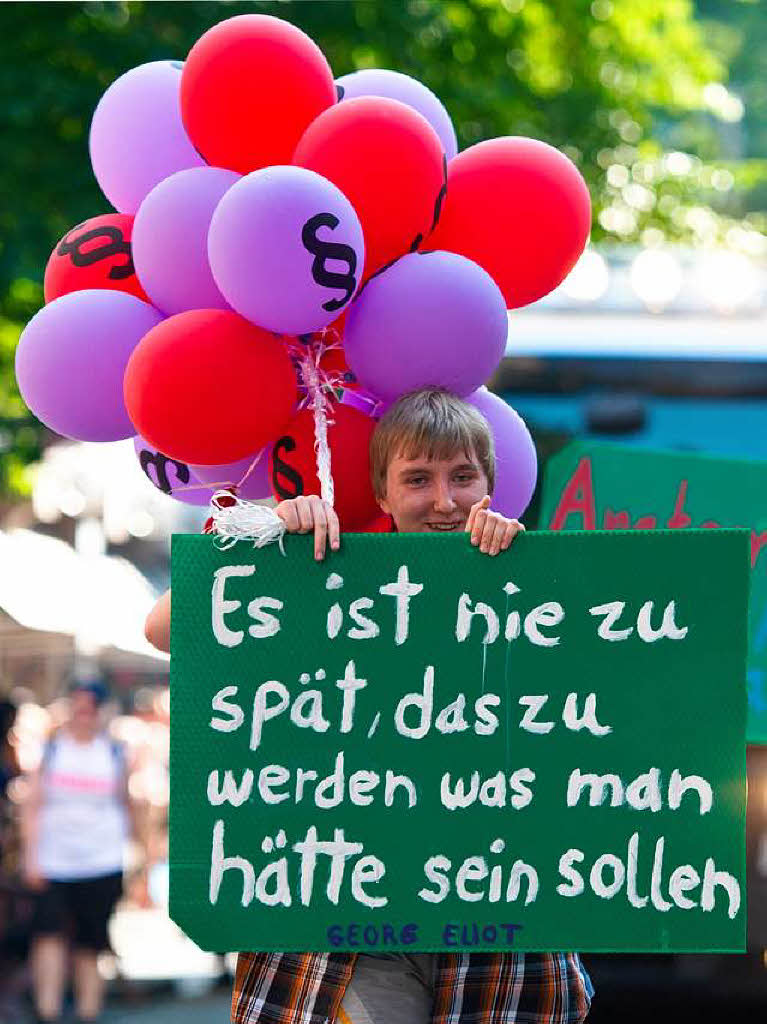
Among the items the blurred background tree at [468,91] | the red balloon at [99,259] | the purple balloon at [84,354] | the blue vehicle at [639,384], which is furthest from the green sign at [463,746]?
the blue vehicle at [639,384]

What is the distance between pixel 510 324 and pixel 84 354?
181 inches

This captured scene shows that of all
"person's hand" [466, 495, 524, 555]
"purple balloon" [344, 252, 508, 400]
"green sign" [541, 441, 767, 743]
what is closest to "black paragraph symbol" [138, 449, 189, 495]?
"purple balloon" [344, 252, 508, 400]

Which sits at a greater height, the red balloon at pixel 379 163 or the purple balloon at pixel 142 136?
the purple balloon at pixel 142 136

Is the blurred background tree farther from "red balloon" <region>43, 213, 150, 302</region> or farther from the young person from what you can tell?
the young person

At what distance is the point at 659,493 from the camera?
221 inches

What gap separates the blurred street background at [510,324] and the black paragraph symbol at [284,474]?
3513mm

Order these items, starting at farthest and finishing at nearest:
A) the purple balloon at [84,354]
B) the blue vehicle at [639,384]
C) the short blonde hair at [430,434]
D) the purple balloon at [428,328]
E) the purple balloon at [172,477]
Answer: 1. the blue vehicle at [639,384]
2. the purple balloon at [172,477]
3. the purple balloon at [84,354]
4. the purple balloon at [428,328]
5. the short blonde hair at [430,434]

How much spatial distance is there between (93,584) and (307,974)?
10532mm

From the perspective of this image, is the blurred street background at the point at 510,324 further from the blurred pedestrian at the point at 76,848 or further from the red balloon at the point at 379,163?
the red balloon at the point at 379,163

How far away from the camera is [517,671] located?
3.28 m

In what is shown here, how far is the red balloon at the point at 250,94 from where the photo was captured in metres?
3.79

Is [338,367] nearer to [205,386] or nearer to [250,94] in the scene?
[205,386]

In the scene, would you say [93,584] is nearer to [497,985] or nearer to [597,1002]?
[597,1002]

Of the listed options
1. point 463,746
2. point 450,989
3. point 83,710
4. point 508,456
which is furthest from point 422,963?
point 83,710
